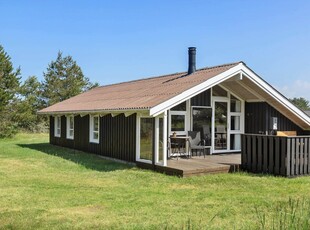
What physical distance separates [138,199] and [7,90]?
81.3 feet

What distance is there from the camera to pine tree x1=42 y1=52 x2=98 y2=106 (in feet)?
138

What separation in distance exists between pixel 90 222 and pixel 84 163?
7058 millimetres

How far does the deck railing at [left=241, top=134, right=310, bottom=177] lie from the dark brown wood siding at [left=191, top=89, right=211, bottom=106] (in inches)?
120

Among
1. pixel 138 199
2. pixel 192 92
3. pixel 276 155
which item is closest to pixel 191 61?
pixel 192 92

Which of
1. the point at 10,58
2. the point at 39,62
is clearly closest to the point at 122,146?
the point at 10,58

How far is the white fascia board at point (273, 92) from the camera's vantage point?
12.1 meters

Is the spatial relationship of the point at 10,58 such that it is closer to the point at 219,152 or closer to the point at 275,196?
the point at 219,152

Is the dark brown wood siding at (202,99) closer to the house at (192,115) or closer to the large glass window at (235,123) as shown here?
the house at (192,115)

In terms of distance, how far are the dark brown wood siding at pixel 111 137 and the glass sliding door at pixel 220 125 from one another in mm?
3942

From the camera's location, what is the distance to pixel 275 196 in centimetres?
745

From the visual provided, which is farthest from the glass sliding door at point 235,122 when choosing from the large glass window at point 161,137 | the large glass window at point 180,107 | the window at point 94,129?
the window at point 94,129

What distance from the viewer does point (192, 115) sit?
43.8ft

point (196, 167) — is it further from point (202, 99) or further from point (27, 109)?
point (27, 109)

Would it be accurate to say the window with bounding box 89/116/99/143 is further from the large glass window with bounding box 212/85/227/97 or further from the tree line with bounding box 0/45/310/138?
the tree line with bounding box 0/45/310/138
